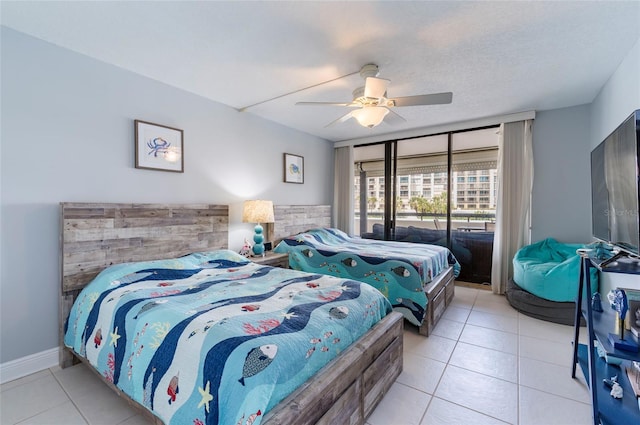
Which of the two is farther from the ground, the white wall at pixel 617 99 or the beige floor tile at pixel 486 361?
the white wall at pixel 617 99

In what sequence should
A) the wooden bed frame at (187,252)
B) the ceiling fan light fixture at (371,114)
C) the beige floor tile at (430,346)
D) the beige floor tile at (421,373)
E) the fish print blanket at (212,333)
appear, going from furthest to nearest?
the ceiling fan light fixture at (371,114)
the beige floor tile at (430,346)
the beige floor tile at (421,373)
the wooden bed frame at (187,252)
the fish print blanket at (212,333)

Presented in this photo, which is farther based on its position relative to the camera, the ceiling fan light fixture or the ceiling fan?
the ceiling fan light fixture

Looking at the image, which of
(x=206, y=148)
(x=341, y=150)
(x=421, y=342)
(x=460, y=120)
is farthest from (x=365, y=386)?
(x=341, y=150)

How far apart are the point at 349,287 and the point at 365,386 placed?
0.62 m

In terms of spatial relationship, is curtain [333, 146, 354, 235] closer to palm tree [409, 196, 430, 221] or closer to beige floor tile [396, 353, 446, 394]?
palm tree [409, 196, 430, 221]

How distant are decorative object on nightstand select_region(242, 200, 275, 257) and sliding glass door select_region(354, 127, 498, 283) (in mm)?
2272

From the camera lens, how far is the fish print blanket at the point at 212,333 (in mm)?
1147

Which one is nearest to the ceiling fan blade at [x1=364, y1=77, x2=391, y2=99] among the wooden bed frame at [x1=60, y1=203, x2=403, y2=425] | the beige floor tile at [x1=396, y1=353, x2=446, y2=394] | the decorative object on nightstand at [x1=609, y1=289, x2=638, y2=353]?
the wooden bed frame at [x1=60, y1=203, x2=403, y2=425]

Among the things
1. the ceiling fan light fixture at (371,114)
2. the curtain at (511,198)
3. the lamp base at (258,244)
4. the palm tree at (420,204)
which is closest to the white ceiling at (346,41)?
the ceiling fan light fixture at (371,114)

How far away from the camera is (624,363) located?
1.88 metres

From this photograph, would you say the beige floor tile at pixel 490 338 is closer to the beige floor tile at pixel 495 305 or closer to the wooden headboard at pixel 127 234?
the beige floor tile at pixel 495 305

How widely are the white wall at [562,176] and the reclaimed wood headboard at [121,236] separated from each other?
4039 mm

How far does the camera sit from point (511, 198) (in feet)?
12.7

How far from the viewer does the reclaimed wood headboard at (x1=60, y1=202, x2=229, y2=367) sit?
2174 millimetres
